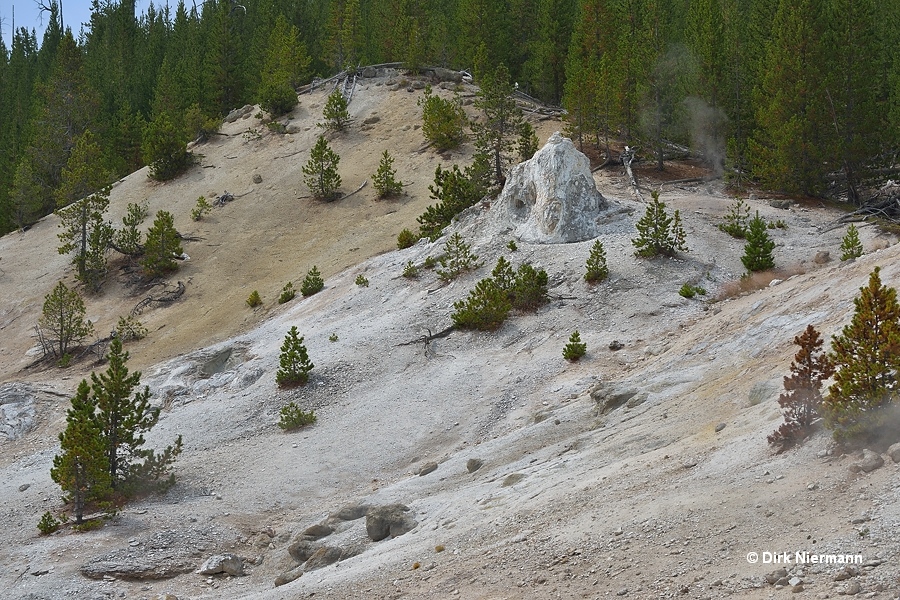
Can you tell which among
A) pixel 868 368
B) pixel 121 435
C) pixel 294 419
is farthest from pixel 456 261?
pixel 868 368

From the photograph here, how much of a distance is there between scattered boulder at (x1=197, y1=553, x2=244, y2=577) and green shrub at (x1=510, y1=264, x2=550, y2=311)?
1190 cm

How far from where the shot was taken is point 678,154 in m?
38.2

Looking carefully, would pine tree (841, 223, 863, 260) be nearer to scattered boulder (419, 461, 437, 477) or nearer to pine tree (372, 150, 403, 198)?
scattered boulder (419, 461, 437, 477)

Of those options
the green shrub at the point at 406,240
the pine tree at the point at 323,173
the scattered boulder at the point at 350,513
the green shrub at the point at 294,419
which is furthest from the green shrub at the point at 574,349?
the pine tree at the point at 323,173

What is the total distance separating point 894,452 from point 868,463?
0.97 feet

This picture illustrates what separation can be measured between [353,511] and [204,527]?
3028mm

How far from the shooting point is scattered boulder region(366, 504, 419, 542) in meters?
14.2

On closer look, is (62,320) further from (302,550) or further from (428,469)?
(302,550)

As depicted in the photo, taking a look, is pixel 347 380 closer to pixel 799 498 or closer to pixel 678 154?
pixel 799 498

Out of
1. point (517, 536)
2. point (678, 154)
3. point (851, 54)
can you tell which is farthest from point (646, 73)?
point (517, 536)

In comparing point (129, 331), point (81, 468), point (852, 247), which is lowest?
point (81, 468)

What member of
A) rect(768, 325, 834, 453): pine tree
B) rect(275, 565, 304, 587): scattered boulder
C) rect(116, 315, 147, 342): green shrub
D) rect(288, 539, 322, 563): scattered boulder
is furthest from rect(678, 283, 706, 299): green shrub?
rect(116, 315, 147, 342): green shrub

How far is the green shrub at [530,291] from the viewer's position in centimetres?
2478

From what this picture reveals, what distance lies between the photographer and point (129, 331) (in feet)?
108
